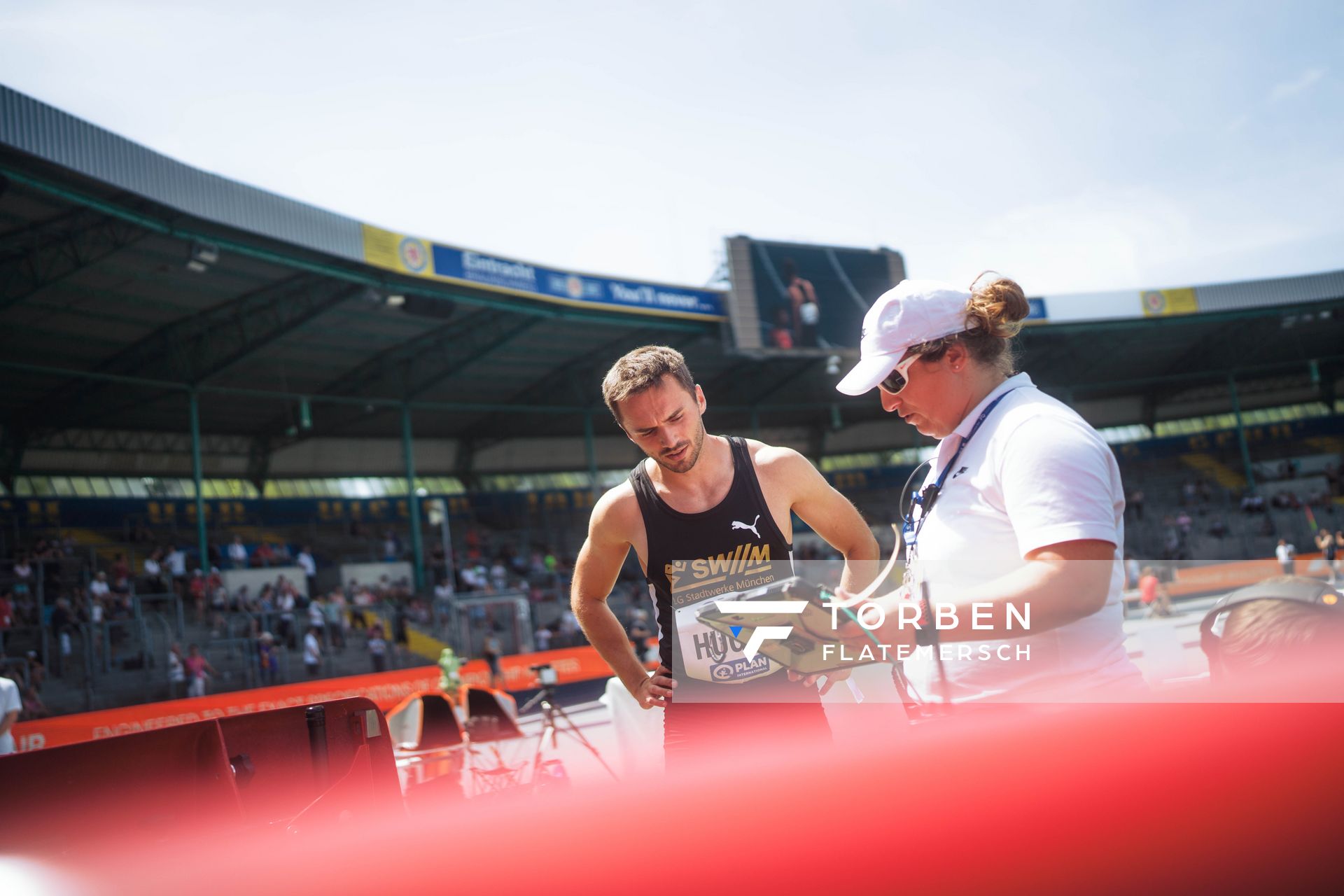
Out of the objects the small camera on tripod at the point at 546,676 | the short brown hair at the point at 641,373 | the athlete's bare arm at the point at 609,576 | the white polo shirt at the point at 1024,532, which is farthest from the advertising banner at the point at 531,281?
the white polo shirt at the point at 1024,532

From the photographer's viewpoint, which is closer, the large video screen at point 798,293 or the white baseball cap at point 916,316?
the white baseball cap at point 916,316

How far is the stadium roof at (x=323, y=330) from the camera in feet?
48.1

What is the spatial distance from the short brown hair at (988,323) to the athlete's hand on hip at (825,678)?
2.24ft

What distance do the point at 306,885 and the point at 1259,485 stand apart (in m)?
43.5

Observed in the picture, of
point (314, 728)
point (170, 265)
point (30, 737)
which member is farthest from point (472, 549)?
point (314, 728)

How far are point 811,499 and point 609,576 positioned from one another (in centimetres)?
75

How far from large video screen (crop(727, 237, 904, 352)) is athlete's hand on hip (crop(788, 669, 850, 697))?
861 inches

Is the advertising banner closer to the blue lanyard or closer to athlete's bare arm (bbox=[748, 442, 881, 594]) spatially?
athlete's bare arm (bbox=[748, 442, 881, 594])

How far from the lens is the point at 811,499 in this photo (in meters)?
3.11

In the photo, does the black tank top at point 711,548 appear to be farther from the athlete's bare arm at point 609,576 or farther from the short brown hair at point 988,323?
the short brown hair at point 988,323

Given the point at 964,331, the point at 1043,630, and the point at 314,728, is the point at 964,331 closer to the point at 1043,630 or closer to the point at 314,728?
the point at 1043,630

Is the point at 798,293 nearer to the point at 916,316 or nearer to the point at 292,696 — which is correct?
the point at 292,696

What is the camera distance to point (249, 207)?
15703mm

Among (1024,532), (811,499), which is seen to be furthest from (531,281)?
(1024,532)
